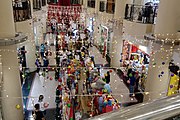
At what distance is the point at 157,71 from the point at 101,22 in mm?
9399

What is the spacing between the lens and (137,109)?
654mm

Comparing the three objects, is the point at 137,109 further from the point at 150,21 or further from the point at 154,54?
the point at 150,21

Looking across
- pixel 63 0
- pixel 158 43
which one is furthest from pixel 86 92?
pixel 63 0

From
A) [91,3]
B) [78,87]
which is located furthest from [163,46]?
[91,3]

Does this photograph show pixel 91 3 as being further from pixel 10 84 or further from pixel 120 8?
pixel 10 84

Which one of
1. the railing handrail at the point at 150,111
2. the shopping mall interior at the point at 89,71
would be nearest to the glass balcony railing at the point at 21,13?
the shopping mall interior at the point at 89,71

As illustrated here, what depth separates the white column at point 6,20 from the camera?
6.75m

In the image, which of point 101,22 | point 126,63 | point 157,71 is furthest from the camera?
point 101,22

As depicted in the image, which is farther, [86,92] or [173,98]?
[86,92]

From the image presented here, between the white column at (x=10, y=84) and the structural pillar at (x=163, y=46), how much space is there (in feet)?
15.5

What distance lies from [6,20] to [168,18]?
18.4 ft

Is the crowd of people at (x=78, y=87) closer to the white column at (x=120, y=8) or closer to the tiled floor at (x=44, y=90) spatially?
the tiled floor at (x=44, y=90)

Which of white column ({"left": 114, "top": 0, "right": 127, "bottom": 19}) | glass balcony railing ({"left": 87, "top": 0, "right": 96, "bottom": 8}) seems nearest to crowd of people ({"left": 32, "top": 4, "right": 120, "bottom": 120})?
white column ({"left": 114, "top": 0, "right": 127, "bottom": 19})

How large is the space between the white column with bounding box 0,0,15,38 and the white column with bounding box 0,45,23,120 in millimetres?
466
